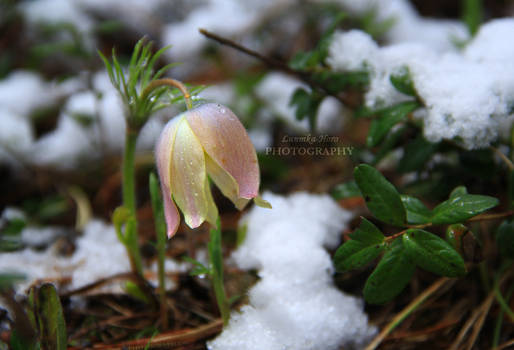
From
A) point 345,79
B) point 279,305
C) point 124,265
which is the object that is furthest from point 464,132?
point 124,265

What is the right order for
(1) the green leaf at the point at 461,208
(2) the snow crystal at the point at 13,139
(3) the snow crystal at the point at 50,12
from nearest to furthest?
(1) the green leaf at the point at 461,208 → (2) the snow crystal at the point at 13,139 → (3) the snow crystal at the point at 50,12

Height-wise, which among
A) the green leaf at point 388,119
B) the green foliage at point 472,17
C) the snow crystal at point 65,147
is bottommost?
the snow crystal at point 65,147

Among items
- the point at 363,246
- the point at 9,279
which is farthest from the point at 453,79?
the point at 9,279

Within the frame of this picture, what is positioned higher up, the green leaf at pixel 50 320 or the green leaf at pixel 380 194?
the green leaf at pixel 380 194

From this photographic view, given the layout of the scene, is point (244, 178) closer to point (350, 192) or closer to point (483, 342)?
point (350, 192)

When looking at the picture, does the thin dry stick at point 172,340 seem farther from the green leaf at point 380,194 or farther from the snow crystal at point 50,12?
the snow crystal at point 50,12

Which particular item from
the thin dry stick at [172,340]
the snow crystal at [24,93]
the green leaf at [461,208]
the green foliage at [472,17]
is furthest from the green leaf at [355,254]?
the snow crystal at [24,93]

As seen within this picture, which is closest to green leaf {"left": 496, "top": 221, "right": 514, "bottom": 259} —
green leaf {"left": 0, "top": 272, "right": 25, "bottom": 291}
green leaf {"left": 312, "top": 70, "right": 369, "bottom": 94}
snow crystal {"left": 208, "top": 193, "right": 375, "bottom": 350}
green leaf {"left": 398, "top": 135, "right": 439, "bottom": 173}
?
green leaf {"left": 398, "top": 135, "right": 439, "bottom": 173}
